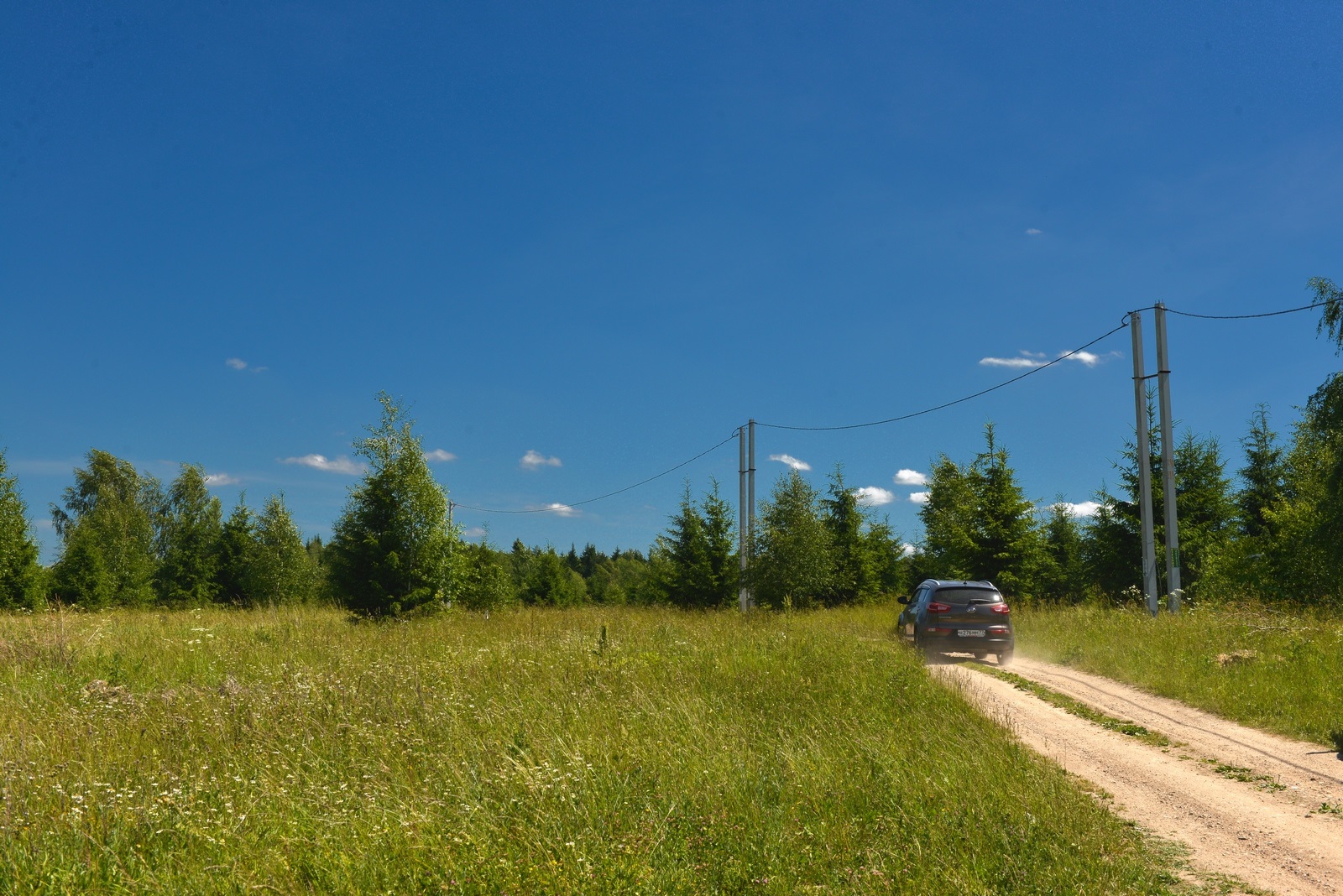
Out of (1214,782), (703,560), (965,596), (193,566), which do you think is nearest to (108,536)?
(193,566)

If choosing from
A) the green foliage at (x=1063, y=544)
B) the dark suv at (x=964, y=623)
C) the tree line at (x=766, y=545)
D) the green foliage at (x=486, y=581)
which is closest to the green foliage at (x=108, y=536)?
the tree line at (x=766, y=545)

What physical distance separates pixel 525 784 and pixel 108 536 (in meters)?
53.5

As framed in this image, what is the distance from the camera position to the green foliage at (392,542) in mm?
19422

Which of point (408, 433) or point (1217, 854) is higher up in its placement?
point (408, 433)

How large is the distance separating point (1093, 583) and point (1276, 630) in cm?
1992

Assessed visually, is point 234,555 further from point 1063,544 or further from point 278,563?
point 1063,544

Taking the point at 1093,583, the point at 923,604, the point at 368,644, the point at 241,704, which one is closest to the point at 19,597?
the point at 368,644

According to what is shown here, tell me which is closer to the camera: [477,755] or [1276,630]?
[477,755]

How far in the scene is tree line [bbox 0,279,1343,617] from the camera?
19.7 m

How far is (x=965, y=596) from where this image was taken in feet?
53.9

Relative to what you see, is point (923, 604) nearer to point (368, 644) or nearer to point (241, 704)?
point (368, 644)

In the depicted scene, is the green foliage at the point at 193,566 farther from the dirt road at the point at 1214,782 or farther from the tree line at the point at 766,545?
the dirt road at the point at 1214,782

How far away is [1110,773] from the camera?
761cm

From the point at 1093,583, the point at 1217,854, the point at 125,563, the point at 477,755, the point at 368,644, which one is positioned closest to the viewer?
the point at 1217,854
